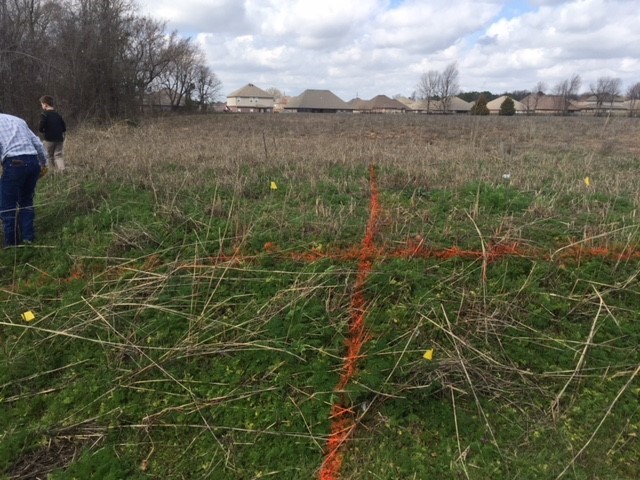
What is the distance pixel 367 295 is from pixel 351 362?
71 centimetres

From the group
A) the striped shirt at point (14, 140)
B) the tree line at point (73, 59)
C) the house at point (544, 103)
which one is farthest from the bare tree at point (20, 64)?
the house at point (544, 103)

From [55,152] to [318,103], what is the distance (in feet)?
297

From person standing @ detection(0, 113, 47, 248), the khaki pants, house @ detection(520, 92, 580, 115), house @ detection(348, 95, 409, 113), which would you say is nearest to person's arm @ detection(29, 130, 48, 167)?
person standing @ detection(0, 113, 47, 248)

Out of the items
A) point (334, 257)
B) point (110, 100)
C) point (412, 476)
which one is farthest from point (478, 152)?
point (110, 100)

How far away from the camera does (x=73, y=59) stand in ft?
66.6

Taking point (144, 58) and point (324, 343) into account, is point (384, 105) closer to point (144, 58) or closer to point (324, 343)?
point (144, 58)

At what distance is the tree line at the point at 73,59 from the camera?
55.3 ft

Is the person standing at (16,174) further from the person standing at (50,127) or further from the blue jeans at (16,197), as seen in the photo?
the person standing at (50,127)

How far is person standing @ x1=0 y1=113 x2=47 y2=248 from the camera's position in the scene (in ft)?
14.7

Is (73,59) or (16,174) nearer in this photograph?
(16,174)

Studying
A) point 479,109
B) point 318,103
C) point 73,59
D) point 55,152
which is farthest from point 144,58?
point 318,103

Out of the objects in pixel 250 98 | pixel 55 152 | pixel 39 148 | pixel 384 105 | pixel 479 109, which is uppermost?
pixel 250 98

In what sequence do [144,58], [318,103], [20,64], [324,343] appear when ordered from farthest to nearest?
[318,103], [144,58], [20,64], [324,343]

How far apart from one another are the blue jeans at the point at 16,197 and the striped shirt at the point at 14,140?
0.05m
